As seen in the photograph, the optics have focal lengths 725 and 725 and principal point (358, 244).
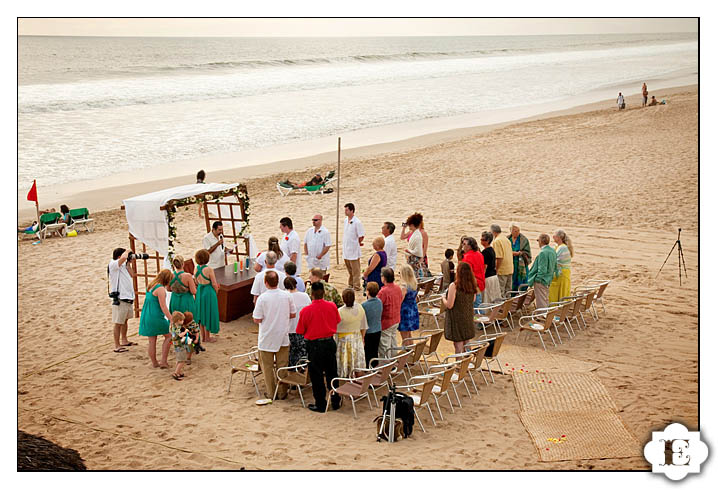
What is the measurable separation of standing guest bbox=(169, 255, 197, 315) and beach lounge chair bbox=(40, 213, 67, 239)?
8.88 meters

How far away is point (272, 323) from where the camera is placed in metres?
8.79

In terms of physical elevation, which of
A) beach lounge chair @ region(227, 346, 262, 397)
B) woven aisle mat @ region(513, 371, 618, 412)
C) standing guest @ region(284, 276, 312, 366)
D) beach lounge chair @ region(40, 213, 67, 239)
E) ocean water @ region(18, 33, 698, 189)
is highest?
ocean water @ region(18, 33, 698, 189)

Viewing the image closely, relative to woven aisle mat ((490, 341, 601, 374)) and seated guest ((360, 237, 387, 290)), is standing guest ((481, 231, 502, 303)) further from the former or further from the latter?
seated guest ((360, 237, 387, 290))

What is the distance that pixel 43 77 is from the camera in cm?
6128

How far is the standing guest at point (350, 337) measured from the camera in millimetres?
8461

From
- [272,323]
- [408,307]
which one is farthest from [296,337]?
[408,307]

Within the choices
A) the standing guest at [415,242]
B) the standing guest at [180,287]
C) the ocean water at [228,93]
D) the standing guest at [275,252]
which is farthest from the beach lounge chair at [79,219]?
the standing guest at [415,242]

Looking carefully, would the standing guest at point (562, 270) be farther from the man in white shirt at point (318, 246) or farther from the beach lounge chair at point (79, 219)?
the beach lounge chair at point (79, 219)

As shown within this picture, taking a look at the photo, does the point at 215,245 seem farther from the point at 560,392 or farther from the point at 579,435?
the point at 579,435

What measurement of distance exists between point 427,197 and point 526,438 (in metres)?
13.2

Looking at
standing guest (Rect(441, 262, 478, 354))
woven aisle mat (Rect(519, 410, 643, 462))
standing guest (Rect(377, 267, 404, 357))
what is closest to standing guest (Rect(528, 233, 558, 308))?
standing guest (Rect(441, 262, 478, 354))

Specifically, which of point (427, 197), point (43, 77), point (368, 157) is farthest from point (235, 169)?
point (43, 77)

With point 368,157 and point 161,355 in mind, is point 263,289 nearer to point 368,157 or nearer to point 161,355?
point 161,355

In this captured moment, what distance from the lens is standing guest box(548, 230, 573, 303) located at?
11047 millimetres
